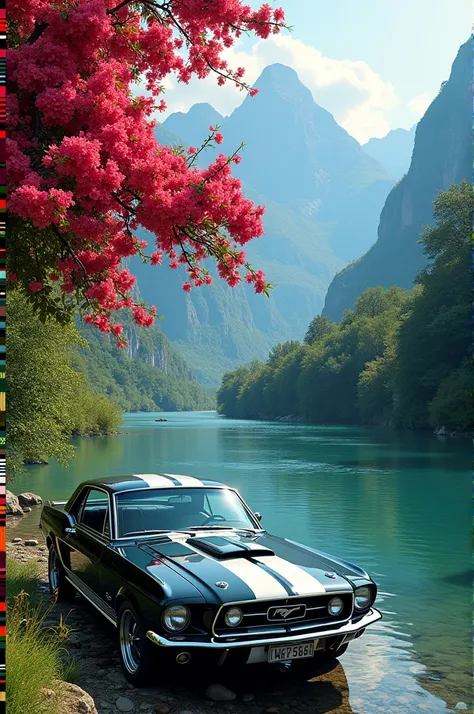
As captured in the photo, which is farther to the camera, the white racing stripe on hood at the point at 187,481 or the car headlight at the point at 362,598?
the white racing stripe on hood at the point at 187,481

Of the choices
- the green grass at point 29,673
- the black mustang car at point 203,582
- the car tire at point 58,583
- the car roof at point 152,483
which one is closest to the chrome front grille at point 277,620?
the black mustang car at point 203,582

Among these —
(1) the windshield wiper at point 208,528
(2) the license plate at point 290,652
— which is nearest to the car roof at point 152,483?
(1) the windshield wiper at point 208,528

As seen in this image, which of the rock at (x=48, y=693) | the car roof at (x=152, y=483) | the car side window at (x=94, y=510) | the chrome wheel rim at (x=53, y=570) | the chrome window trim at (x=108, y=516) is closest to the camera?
the rock at (x=48, y=693)

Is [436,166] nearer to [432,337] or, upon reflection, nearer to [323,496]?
[432,337]

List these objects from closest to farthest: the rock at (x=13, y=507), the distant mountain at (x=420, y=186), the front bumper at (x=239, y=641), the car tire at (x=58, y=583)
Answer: the front bumper at (x=239, y=641)
the car tire at (x=58, y=583)
the rock at (x=13, y=507)
the distant mountain at (x=420, y=186)

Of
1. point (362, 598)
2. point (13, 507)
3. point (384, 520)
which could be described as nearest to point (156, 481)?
point (362, 598)

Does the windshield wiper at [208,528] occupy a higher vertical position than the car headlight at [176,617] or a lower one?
higher

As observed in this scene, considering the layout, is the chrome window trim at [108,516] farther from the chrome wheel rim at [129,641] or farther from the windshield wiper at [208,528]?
the chrome wheel rim at [129,641]

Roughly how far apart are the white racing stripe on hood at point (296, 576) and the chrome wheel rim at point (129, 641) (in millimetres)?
1146

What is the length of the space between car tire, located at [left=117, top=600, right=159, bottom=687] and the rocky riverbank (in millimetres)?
99

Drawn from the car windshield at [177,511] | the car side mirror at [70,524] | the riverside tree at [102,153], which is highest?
the riverside tree at [102,153]

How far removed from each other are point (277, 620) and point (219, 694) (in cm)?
87

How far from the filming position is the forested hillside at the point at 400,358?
170 ft

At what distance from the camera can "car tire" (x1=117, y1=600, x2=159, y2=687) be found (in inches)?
221
